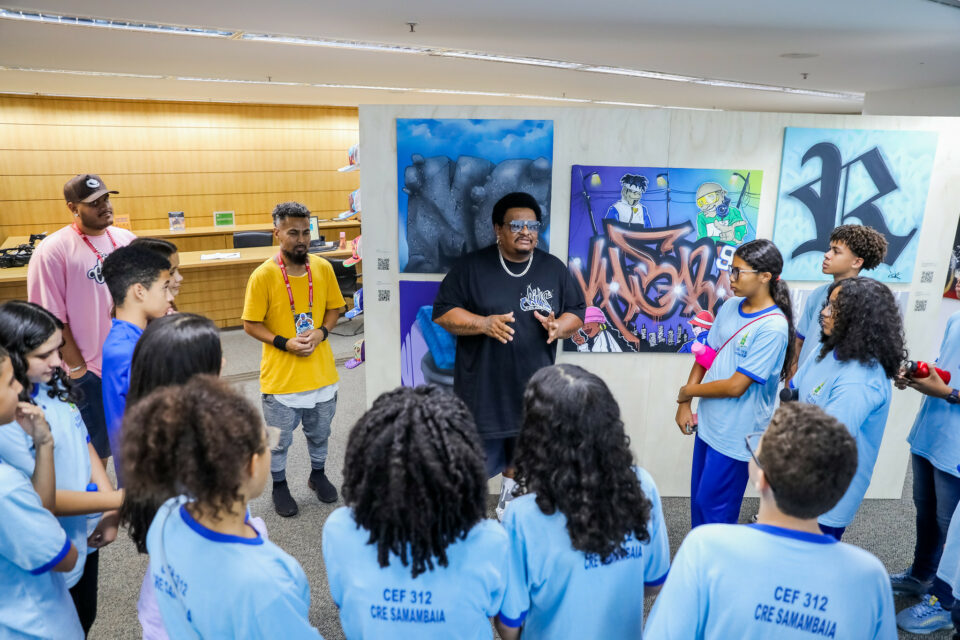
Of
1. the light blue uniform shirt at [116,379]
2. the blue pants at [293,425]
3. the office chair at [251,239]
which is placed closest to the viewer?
the light blue uniform shirt at [116,379]

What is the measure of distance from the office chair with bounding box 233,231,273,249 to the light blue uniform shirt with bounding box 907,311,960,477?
7.66 m

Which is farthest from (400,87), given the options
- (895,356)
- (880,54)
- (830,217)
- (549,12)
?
(895,356)

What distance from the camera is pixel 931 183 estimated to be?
3508 millimetres

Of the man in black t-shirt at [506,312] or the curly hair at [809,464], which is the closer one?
the curly hair at [809,464]

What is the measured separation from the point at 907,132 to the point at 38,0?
5.03 m

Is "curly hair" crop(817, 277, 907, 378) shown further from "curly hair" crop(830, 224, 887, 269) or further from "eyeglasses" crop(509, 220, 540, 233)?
"eyeglasses" crop(509, 220, 540, 233)

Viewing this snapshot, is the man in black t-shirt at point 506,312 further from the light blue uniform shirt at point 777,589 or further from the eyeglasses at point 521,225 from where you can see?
the light blue uniform shirt at point 777,589

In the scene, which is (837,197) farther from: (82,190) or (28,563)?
(82,190)

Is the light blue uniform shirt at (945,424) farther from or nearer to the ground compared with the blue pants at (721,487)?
farther from the ground

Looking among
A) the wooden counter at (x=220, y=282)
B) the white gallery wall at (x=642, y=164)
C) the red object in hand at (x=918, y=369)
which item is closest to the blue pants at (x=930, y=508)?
the red object in hand at (x=918, y=369)

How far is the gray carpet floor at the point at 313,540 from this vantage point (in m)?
2.68

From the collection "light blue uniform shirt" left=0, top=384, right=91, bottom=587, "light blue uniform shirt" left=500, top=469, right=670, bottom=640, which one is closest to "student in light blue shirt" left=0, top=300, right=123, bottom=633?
"light blue uniform shirt" left=0, top=384, right=91, bottom=587

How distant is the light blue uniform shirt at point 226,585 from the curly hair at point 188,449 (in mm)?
71

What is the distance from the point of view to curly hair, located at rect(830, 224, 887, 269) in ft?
10.4
